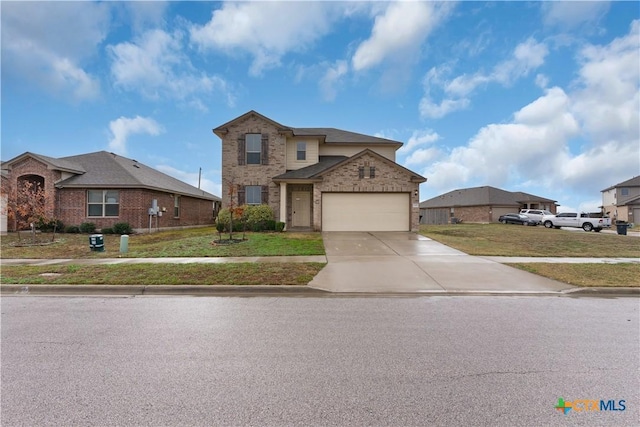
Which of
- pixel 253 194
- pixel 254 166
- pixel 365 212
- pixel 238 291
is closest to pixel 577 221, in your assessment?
pixel 365 212

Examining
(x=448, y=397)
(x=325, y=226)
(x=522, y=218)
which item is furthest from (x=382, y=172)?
(x=522, y=218)

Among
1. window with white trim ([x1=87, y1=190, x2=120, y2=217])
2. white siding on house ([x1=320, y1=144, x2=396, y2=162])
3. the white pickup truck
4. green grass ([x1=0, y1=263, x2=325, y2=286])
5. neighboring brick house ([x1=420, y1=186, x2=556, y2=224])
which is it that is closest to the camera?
green grass ([x1=0, y1=263, x2=325, y2=286])

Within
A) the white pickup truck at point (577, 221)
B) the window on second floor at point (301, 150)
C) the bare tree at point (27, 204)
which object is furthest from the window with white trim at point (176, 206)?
the white pickup truck at point (577, 221)

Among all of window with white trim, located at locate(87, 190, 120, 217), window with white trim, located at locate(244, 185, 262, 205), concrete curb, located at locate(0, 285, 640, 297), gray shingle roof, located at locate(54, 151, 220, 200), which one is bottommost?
concrete curb, located at locate(0, 285, 640, 297)

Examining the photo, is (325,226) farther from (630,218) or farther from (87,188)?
(630,218)

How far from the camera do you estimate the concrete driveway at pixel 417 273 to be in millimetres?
7773

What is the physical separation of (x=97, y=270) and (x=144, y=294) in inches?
124

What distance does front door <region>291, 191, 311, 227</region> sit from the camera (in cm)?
2212

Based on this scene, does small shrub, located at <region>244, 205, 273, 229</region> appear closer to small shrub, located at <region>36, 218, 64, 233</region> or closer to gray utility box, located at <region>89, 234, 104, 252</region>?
gray utility box, located at <region>89, 234, 104, 252</region>

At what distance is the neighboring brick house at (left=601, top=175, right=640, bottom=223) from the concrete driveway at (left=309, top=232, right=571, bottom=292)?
4538cm

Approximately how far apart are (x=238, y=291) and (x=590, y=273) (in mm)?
9466

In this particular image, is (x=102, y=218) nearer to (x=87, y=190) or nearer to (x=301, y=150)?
(x=87, y=190)

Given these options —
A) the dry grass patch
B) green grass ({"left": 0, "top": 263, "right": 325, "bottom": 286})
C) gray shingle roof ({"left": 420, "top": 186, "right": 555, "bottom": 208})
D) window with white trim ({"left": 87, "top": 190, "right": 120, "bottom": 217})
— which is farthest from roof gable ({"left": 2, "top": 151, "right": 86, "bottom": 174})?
gray shingle roof ({"left": 420, "top": 186, "right": 555, "bottom": 208})

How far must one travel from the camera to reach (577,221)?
1174 inches
